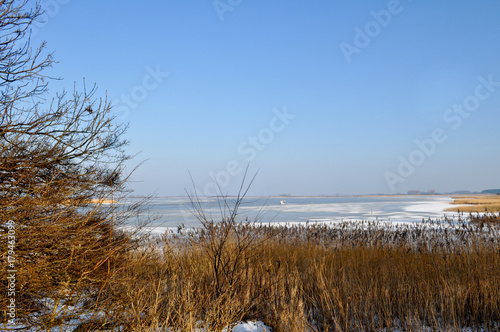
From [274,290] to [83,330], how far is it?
2.48 metres

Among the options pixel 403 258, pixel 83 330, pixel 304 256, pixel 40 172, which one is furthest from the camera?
pixel 304 256

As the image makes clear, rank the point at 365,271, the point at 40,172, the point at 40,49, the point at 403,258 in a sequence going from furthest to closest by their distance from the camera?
the point at 403,258 < the point at 365,271 < the point at 40,49 < the point at 40,172

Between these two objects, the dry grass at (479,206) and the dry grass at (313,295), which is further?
the dry grass at (479,206)

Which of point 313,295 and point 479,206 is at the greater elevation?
point 313,295

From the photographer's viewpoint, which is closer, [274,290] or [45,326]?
[45,326]

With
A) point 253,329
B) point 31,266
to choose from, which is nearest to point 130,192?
point 31,266

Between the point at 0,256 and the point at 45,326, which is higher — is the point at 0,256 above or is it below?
above

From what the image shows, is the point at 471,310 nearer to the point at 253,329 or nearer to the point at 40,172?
the point at 253,329

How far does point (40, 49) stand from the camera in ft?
16.5

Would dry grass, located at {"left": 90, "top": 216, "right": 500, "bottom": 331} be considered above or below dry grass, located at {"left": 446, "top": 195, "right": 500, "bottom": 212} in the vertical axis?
above

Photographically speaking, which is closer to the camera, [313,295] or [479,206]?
[313,295]

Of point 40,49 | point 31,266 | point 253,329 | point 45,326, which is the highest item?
point 40,49

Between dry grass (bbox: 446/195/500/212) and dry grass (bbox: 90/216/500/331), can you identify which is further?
dry grass (bbox: 446/195/500/212)

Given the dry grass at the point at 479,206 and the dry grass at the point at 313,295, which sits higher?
the dry grass at the point at 313,295
